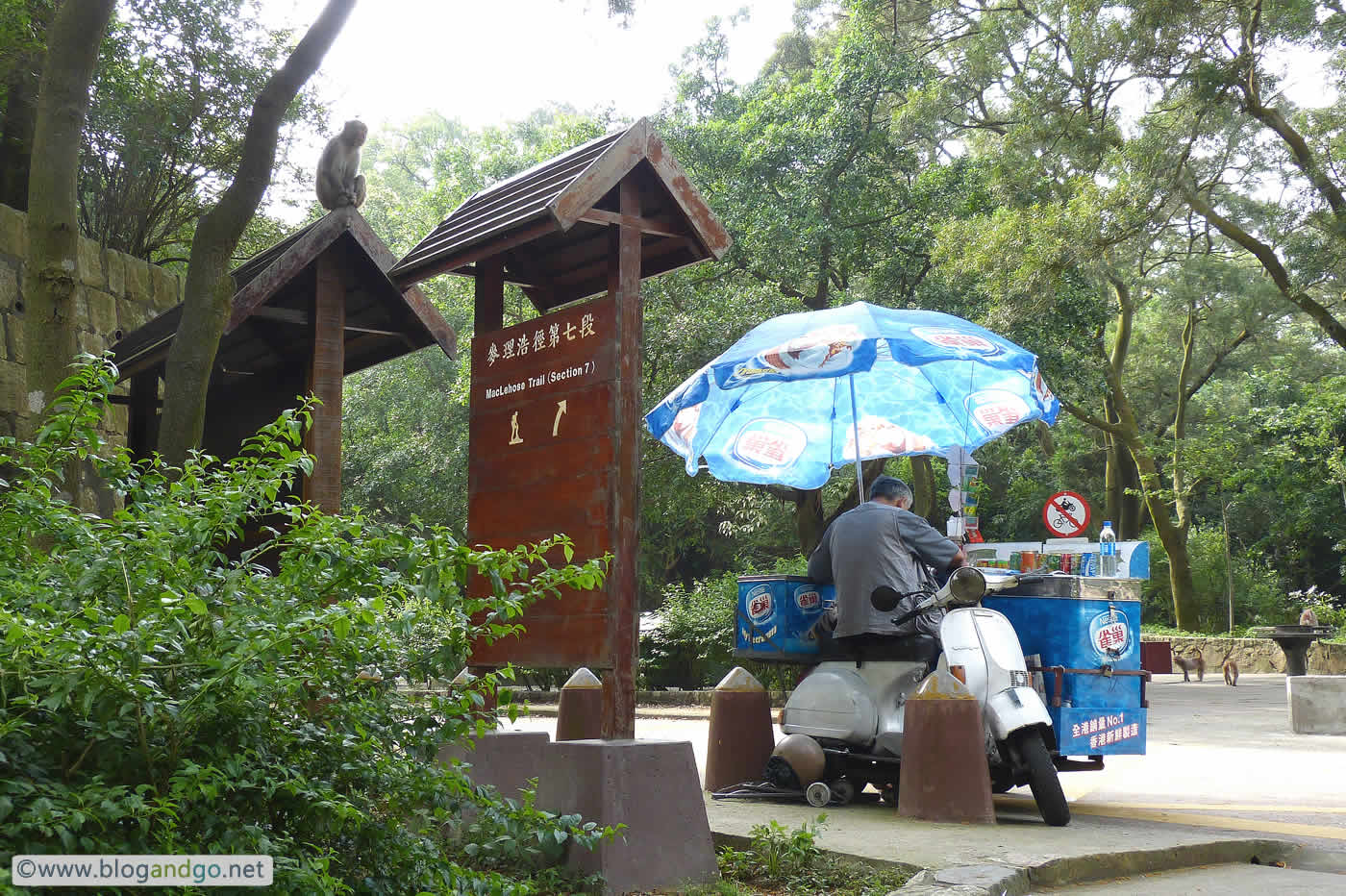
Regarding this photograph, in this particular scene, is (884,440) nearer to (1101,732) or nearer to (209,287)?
(1101,732)

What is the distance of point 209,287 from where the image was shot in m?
7.03

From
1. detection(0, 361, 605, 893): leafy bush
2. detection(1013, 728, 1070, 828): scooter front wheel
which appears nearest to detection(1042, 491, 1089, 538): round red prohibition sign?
detection(1013, 728, 1070, 828): scooter front wheel

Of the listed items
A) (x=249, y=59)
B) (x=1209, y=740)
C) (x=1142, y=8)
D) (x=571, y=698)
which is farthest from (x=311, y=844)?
(x=1142, y=8)

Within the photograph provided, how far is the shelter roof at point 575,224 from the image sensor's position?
21.3 feet

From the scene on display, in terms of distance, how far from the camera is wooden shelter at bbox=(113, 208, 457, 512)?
27.7 ft

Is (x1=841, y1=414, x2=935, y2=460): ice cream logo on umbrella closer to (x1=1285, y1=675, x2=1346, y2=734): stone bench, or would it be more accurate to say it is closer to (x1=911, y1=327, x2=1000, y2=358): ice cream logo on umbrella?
(x1=911, y1=327, x2=1000, y2=358): ice cream logo on umbrella

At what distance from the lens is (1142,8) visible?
756 inches

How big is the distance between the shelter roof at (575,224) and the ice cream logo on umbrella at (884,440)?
2.84m

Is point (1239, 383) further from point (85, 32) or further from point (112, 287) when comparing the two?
point (85, 32)

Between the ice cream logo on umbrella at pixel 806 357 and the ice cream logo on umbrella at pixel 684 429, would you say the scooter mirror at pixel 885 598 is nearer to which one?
the ice cream logo on umbrella at pixel 806 357

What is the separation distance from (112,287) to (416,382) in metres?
17.5

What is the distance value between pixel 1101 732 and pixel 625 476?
3368mm

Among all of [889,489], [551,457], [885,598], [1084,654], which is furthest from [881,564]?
[551,457]

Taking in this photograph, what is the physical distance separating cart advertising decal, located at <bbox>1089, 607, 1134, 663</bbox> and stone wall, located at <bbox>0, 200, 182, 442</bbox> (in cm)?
788
